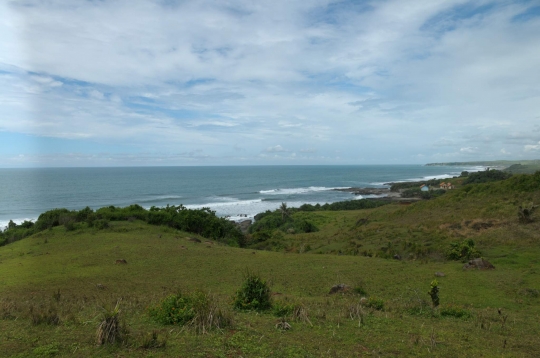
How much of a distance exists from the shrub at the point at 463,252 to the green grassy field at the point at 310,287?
0.59m

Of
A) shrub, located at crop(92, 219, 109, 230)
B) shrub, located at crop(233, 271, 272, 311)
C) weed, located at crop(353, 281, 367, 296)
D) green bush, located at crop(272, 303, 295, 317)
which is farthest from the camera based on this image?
shrub, located at crop(92, 219, 109, 230)

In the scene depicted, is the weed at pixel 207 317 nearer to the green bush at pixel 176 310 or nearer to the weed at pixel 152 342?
the green bush at pixel 176 310

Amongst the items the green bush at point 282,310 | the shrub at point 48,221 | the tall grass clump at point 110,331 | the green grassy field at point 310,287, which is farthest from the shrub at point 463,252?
the shrub at point 48,221

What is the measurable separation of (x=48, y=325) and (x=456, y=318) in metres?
10.5

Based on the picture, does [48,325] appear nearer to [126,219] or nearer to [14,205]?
[126,219]

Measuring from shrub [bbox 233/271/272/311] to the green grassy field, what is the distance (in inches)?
13.5

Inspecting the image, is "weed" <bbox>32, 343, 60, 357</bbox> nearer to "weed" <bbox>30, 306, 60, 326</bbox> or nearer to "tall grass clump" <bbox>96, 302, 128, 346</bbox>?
"tall grass clump" <bbox>96, 302, 128, 346</bbox>

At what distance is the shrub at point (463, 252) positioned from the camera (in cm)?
1795

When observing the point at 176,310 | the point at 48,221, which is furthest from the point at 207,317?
the point at 48,221

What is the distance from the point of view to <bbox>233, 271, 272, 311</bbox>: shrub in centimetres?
945

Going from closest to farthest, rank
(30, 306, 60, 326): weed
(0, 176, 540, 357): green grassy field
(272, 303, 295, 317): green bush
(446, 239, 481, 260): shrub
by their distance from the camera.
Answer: (0, 176, 540, 357): green grassy field → (30, 306, 60, 326): weed → (272, 303, 295, 317): green bush → (446, 239, 481, 260): shrub

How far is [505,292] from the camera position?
1245 centimetres

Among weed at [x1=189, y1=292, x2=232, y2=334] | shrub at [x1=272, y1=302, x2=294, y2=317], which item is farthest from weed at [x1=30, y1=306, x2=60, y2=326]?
shrub at [x1=272, y1=302, x2=294, y2=317]

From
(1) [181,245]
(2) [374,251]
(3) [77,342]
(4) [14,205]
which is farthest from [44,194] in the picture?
(3) [77,342]
